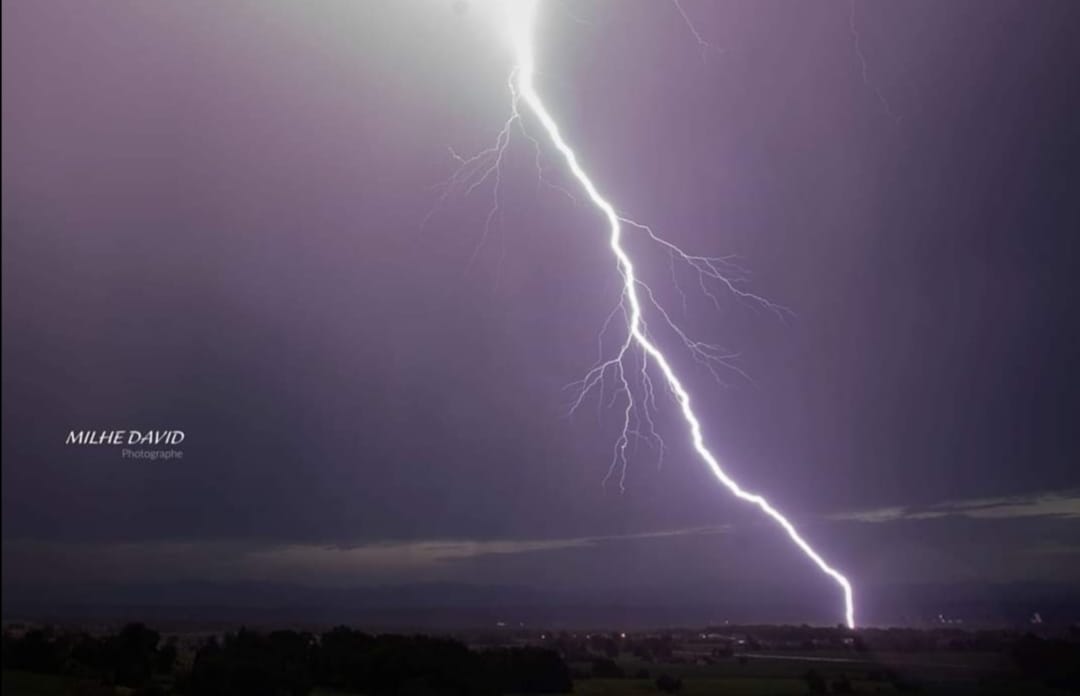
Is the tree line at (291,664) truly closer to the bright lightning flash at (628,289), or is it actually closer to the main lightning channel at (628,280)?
the bright lightning flash at (628,289)

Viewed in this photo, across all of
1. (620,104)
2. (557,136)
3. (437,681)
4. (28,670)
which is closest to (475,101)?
(557,136)

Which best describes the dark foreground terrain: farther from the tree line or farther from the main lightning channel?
the main lightning channel

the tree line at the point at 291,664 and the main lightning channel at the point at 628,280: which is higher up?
the main lightning channel at the point at 628,280

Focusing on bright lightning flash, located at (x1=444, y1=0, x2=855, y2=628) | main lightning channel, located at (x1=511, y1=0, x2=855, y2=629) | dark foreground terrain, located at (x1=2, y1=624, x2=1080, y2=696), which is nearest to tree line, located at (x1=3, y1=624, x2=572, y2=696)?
dark foreground terrain, located at (x1=2, y1=624, x2=1080, y2=696)

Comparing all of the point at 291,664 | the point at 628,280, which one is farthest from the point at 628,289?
the point at 291,664

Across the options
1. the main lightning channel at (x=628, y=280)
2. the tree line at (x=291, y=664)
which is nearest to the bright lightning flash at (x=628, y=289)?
the main lightning channel at (x=628, y=280)

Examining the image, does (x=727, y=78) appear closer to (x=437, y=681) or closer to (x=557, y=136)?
(x=557, y=136)

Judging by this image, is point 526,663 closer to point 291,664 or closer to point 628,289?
point 291,664
